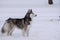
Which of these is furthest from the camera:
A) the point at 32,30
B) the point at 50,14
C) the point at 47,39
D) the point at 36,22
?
the point at 50,14

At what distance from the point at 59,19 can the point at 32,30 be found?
2283 mm

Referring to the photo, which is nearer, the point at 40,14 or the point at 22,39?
the point at 22,39

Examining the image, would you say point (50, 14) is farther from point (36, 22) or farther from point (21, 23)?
point (21, 23)

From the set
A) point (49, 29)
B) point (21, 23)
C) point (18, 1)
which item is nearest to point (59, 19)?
point (49, 29)

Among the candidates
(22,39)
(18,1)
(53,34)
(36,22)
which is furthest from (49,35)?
(18,1)

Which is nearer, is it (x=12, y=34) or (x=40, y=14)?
(x=12, y=34)

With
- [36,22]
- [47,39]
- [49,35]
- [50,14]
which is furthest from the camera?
[50,14]

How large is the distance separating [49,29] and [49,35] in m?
0.94

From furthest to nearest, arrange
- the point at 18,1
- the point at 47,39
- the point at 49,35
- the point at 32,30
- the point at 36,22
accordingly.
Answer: the point at 18,1 < the point at 36,22 < the point at 32,30 < the point at 49,35 < the point at 47,39

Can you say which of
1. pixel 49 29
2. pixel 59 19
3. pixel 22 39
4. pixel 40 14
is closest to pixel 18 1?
pixel 40 14

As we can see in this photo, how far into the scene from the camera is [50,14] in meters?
11.6

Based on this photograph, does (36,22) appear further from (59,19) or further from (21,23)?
(21,23)

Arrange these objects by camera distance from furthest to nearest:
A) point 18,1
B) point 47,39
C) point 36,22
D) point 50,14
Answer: point 18,1 → point 50,14 → point 36,22 → point 47,39

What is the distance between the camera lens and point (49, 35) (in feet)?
24.8
